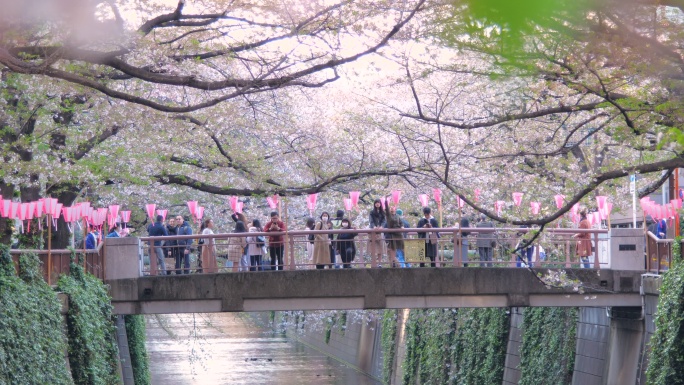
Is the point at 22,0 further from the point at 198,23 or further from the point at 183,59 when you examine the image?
the point at 183,59

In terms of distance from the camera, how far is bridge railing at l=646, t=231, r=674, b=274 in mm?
18141

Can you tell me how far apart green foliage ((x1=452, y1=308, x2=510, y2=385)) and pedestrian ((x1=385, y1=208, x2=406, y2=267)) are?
570 centimetres

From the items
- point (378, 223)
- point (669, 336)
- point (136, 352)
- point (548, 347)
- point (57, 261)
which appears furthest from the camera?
point (136, 352)

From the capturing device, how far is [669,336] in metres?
15.3

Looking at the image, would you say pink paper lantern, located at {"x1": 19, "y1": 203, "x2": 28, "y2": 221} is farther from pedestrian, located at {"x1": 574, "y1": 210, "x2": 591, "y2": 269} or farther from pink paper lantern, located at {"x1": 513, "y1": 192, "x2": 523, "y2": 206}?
pedestrian, located at {"x1": 574, "y1": 210, "x2": 591, "y2": 269}

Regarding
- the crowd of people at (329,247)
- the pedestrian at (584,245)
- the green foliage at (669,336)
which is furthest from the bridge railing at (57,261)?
the green foliage at (669,336)

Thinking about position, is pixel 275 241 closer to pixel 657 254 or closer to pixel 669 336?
pixel 657 254

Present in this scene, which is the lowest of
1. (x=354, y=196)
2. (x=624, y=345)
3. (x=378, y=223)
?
(x=624, y=345)

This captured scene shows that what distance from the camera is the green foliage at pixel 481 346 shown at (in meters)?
24.7

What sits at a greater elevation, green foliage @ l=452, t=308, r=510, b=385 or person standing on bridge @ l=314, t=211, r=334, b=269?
person standing on bridge @ l=314, t=211, r=334, b=269

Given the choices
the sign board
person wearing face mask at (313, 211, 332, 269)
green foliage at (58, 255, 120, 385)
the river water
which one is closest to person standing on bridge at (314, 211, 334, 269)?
person wearing face mask at (313, 211, 332, 269)

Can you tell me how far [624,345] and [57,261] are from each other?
36.8ft

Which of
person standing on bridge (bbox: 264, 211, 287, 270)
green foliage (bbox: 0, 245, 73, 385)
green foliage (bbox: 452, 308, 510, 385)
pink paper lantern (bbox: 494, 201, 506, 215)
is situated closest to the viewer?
green foliage (bbox: 0, 245, 73, 385)

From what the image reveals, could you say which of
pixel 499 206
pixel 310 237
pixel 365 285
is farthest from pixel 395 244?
pixel 499 206
